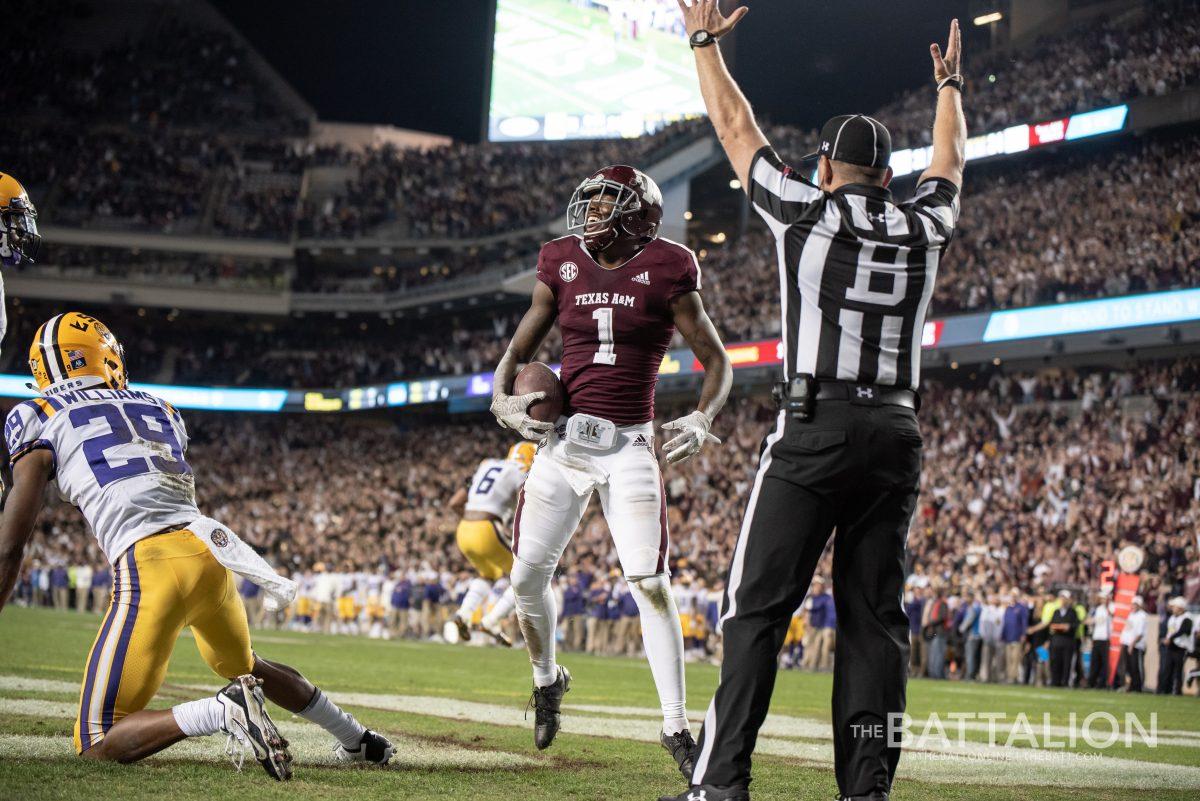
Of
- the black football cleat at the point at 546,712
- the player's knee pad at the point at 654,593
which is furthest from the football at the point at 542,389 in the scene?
the black football cleat at the point at 546,712

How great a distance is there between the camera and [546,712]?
5848mm

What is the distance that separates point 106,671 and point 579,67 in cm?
3858

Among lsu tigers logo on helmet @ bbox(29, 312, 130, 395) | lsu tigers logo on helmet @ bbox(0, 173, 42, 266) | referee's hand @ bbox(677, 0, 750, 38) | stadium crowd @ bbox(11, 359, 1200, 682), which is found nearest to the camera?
referee's hand @ bbox(677, 0, 750, 38)

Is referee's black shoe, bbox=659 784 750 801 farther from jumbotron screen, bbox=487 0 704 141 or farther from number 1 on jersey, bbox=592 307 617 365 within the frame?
jumbotron screen, bbox=487 0 704 141

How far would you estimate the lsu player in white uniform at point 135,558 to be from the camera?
4406 mm

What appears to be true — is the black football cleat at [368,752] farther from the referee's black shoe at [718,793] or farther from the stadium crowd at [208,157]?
the stadium crowd at [208,157]

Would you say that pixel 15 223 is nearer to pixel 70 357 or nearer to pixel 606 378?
pixel 70 357

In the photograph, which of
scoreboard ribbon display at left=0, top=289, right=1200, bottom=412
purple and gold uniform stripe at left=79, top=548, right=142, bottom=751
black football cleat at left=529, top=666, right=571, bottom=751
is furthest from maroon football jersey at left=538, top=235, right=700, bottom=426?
scoreboard ribbon display at left=0, top=289, right=1200, bottom=412

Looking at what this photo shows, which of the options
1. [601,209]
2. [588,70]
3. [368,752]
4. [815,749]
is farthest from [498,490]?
[588,70]

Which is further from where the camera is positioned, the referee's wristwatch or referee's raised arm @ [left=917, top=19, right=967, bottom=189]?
the referee's wristwatch

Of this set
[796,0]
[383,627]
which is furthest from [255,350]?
[796,0]

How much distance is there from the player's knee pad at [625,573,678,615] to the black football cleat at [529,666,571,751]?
2.49 ft

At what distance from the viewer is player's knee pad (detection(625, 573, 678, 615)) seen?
17.4ft

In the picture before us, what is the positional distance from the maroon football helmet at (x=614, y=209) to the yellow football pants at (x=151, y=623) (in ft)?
7.35
